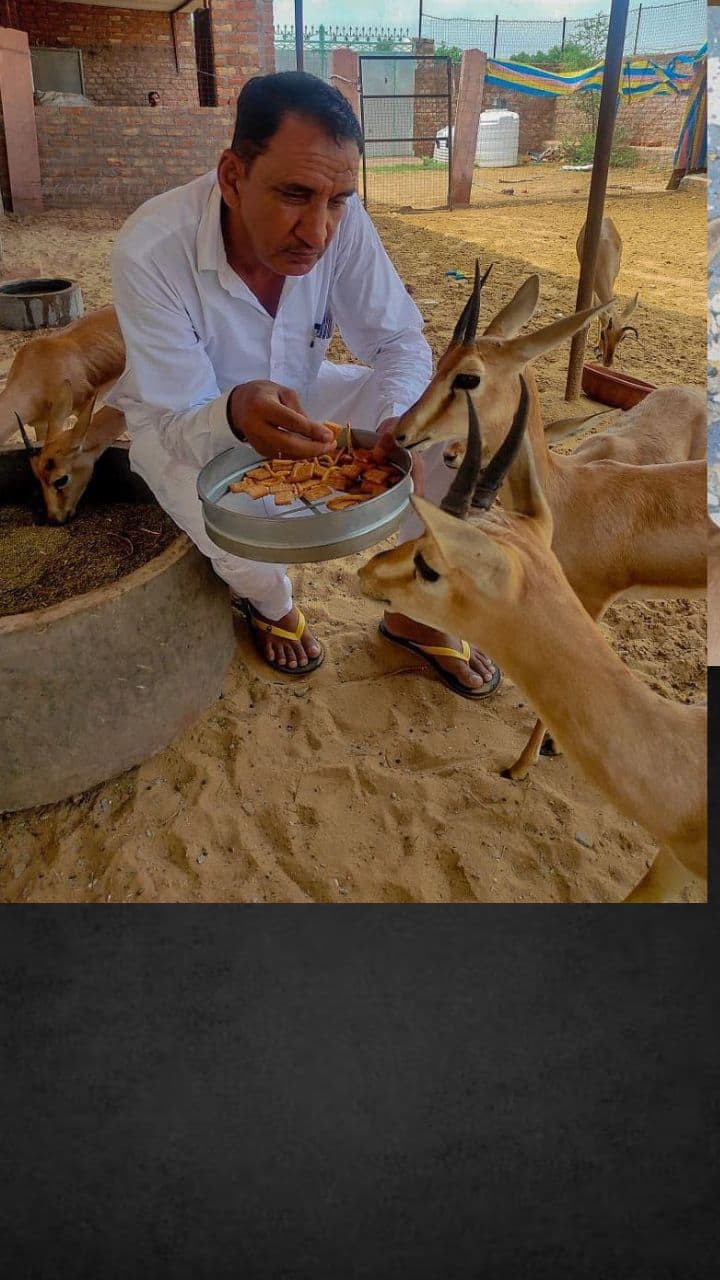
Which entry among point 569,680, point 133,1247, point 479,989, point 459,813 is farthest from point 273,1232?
point 569,680

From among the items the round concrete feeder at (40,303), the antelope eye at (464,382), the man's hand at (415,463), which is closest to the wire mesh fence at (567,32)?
the antelope eye at (464,382)

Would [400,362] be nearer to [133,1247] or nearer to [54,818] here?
[54,818]

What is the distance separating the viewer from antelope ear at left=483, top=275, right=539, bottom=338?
124cm

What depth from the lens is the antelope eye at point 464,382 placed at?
1.22m

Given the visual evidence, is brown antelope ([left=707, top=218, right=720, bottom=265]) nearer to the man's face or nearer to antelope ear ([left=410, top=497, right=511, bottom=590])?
the man's face

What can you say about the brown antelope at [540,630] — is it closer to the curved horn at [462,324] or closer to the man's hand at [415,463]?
the man's hand at [415,463]

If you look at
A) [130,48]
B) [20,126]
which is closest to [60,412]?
[20,126]

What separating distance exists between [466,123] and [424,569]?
0.78 metres

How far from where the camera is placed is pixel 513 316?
1241 millimetres

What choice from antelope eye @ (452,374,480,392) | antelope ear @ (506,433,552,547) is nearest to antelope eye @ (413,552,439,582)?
antelope ear @ (506,433,552,547)

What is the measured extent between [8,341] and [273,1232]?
6.34 feet

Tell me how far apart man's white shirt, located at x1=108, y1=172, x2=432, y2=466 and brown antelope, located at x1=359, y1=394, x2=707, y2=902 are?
478 mm

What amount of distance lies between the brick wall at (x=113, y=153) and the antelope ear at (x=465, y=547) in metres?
0.74

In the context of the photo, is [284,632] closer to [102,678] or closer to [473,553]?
[102,678]
